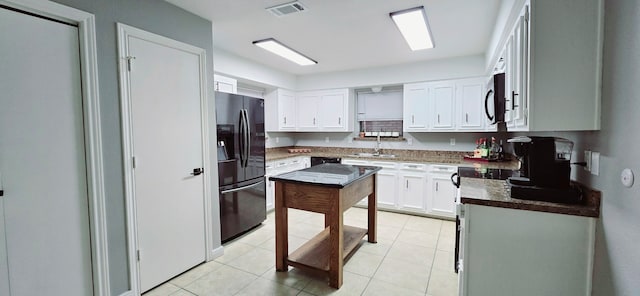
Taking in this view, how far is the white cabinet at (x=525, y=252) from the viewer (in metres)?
1.44

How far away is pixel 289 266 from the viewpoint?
2.64 m

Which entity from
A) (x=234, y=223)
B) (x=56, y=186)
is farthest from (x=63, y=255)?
(x=234, y=223)

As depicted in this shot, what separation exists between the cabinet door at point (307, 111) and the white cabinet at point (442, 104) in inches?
81.5

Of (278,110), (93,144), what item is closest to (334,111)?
(278,110)

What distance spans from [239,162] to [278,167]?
1.15 m

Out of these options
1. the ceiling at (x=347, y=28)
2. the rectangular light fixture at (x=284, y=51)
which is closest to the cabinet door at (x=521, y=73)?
→ the ceiling at (x=347, y=28)

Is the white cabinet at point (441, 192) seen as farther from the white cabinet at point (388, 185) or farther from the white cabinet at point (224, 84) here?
the white cabinet at point (224, 84)

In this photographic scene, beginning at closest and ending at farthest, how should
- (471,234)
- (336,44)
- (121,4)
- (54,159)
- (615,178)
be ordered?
(615,178)
(471,234)
(54,159)
(121,4)
(336,44)

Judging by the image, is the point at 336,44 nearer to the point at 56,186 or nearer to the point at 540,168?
the point at 540,168

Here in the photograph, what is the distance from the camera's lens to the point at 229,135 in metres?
3.11

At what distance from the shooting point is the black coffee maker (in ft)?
4.97

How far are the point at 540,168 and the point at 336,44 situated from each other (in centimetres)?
260

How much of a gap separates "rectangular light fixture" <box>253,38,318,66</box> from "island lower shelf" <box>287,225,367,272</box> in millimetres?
2349

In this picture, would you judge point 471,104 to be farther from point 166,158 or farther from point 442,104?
point 166,158
